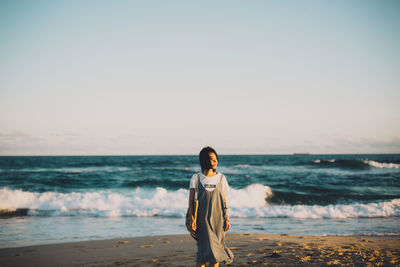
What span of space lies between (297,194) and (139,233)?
11.4 m

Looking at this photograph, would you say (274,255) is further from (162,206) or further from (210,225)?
(162,206)

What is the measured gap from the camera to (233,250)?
6.27 metres

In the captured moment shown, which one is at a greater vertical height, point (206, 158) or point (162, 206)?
point (206, 158)

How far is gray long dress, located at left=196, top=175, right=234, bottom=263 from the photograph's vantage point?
391 cm

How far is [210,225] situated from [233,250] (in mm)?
2615

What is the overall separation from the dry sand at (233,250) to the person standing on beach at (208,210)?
1.57 m

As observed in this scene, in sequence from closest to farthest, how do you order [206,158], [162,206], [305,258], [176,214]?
[206,158]
[305,258]
[176,214]
[162,206]

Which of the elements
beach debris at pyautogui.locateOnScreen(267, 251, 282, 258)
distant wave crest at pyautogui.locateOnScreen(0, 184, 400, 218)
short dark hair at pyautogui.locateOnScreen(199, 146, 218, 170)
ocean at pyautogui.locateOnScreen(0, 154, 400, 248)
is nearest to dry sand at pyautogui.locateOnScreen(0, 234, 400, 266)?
beach debris at pyautogui.locateOnScreen(267, 251, 282, 258)

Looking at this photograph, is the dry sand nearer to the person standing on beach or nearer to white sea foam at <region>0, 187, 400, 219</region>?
the person standing on beach

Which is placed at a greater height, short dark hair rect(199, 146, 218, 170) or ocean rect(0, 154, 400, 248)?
short dark hair rect(199, 146, 218, 170)

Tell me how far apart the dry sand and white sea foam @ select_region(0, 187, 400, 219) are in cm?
422

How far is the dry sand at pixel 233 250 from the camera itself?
17.8 feet

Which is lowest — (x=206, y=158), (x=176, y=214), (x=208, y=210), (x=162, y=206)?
(x=162, y=206)

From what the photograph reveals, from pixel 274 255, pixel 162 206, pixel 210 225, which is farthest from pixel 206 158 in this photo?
pixel 162 206
